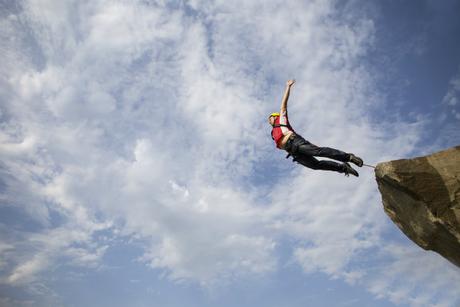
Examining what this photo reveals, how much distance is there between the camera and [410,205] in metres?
11.7

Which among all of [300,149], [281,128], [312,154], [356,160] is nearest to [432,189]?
[356,160]

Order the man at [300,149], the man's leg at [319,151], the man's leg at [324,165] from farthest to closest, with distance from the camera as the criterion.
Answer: the man's leg at [324,165], the man at [300,149], the man's leg at [319,151]

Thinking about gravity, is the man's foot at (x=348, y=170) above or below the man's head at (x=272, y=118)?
below

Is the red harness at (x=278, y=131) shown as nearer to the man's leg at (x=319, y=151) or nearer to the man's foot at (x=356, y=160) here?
the man's leg at (x=319, y=151)

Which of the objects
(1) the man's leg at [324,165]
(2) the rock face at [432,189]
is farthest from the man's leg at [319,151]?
(2) the rock face at [432,189]

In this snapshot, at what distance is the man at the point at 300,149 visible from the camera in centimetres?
1193

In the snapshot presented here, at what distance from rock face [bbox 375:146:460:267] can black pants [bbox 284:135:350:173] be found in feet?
3.93

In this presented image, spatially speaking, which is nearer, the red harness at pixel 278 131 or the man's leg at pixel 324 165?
the man's leg at pixel 324 165

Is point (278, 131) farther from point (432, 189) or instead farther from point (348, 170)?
point (432, 189)

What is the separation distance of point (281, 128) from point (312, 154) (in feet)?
4.66

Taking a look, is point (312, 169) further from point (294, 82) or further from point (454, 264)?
point (454, 264)

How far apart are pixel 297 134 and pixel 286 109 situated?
939mm

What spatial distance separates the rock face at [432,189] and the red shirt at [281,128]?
10.3 ft

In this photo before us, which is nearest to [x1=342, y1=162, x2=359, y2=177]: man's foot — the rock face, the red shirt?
the rock face
